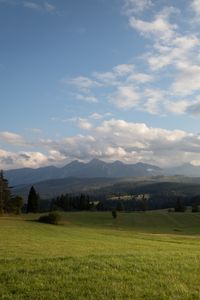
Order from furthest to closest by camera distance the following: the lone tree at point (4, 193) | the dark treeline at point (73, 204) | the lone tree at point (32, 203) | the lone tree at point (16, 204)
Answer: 1. the dark treeline at point (73, 204)
2. the lone tree at point (32, 203)
3. the lone tree at point (16, 204)
4. the lone tree at point (4, 193)

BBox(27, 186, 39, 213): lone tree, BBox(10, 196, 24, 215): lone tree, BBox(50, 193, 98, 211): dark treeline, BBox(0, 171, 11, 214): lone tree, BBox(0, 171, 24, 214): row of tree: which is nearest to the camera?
BBox(0, 171, 11, 214): lone tree

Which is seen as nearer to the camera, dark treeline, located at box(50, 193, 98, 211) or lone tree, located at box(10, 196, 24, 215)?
lone tree, located at box(10, 196, 24, 215)

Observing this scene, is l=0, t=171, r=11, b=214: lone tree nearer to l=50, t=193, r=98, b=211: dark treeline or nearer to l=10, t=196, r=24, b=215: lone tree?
l=10, t=196, r=24, b=215: lone tree

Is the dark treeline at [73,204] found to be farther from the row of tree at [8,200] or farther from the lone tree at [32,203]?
the row of tree at [8,200]

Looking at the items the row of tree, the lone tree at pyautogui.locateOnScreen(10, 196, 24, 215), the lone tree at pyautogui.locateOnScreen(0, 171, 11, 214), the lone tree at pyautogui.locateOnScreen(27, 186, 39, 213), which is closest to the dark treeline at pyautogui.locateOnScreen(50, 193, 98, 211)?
the lone tree at pyautogui.locateOnScreen(27, 186, 39, 213)

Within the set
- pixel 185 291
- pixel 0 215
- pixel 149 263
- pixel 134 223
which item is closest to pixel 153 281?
pixel 185 291

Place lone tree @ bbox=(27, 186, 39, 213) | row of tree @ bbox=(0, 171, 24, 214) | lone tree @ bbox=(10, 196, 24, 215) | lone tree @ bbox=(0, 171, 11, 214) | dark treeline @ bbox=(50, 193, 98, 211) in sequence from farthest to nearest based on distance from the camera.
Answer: dark treeline @ bbox=(50, 193, 98, 211), lone tree @ bbox=(27, 186, 39, 213), lone tree @ bbox=(10, 196, 24, 215), row of tree @ bbox=(0, 171, 24, 214), lone tree @ bbox=(0, 171, 11, 214)

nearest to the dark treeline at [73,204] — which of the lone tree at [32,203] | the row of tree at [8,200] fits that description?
the lone tree at [32,203]

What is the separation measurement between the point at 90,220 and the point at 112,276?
112m

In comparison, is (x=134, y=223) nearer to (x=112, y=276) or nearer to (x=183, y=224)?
(x=183, y=224)

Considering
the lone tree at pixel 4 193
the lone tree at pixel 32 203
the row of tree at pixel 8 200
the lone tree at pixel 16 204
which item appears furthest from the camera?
the lone tree at pixel 32 203

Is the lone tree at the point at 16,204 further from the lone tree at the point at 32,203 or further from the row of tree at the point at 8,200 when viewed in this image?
the lone tree at the point at 32,203

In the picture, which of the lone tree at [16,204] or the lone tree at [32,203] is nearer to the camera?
the lone tree at [16,204]

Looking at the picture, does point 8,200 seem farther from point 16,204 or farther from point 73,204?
point 73,204
